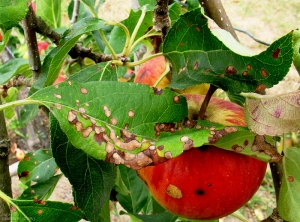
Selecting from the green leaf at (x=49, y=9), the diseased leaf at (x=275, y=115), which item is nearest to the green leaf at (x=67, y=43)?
the diseased leaf at (x=275, y=115)

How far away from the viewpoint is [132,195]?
929 millimetres

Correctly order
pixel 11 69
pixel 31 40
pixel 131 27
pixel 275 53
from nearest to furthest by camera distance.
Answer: pixel 275 53 → pixel 31 40 → pixel 131 27 → pixel 11 69

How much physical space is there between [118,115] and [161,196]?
162mm

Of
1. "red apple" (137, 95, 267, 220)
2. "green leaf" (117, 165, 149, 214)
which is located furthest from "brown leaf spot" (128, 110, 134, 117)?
"green leaf" (117, 165, 149, 214)

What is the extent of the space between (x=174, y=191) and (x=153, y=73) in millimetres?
250

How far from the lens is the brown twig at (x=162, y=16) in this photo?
18.7 inches

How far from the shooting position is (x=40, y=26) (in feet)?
2.10

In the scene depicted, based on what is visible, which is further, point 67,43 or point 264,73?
point 67,43

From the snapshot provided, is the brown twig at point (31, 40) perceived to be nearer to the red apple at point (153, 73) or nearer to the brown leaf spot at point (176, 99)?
the red apple at point (153, 73)

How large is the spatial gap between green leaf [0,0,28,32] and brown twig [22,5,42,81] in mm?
118

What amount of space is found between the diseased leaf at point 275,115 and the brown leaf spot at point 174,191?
137 mm

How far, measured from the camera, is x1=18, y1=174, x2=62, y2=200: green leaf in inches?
29.1

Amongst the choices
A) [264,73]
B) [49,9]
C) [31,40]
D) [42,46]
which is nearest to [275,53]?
[264,73]

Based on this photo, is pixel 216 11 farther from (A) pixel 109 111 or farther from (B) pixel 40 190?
(B) pixel 40 190
